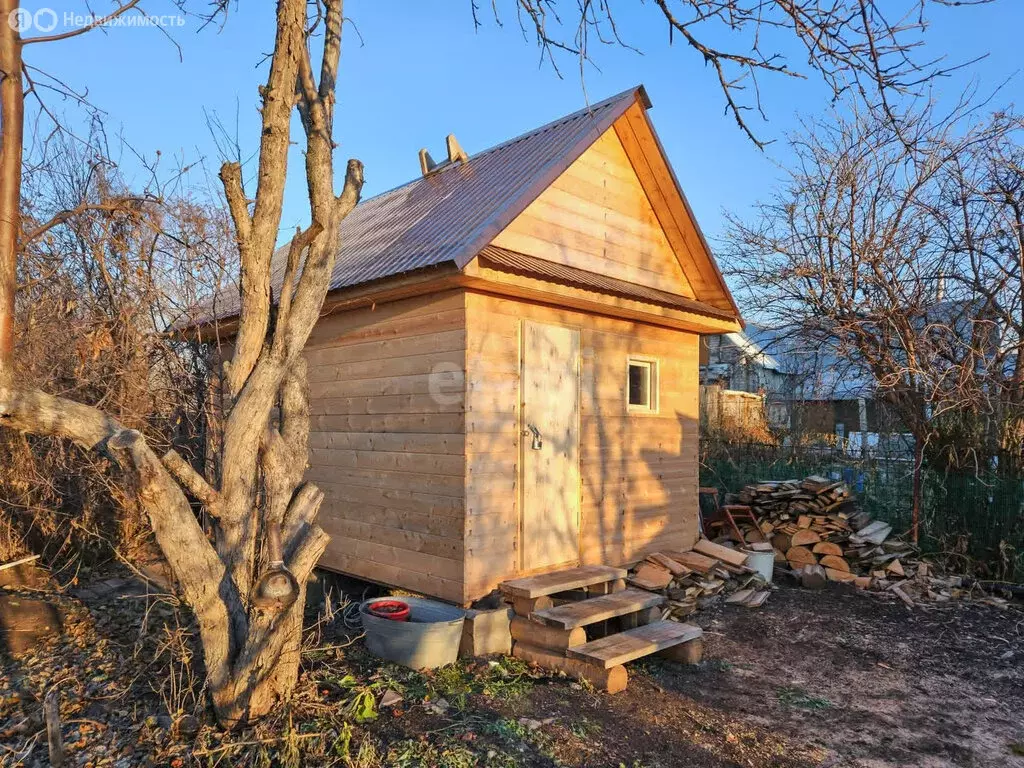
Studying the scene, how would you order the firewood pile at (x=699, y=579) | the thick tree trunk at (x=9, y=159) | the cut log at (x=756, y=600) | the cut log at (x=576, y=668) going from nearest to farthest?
the thick tree trunk at (x=9, y=159) < the cut log at (x=576, y=668) < the firewood pile at (x=699, y=579) < the cut log at (x=756, y=600)

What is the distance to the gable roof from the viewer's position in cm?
661

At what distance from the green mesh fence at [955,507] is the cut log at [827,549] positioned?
1.23 m

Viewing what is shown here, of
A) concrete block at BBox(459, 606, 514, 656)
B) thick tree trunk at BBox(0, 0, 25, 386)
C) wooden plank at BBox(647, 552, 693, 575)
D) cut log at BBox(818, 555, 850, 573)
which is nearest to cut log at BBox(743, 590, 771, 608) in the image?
wooden plank at BBox(647, 552, 693, 575)

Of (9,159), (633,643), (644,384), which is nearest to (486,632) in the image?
(633,643)

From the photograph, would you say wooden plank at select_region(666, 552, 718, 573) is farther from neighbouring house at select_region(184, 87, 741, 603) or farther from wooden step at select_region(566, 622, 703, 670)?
wooden step at select_region(566, 622, 703, 670)

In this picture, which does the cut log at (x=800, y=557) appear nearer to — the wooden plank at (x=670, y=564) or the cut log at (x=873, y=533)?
the cut log at (x=873, y=533)

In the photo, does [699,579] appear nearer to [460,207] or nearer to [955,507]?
[955,507]

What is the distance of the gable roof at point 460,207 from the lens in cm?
661

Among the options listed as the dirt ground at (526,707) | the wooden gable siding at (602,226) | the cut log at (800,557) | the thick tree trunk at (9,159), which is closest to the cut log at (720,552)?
the cut log at (800,557)

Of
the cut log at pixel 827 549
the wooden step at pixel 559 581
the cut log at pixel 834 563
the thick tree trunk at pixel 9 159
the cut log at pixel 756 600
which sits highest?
the thick tree trunk at pixel 9 159

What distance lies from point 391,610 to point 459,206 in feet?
14.5

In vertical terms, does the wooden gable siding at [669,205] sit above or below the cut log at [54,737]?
above

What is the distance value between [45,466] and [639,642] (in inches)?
265

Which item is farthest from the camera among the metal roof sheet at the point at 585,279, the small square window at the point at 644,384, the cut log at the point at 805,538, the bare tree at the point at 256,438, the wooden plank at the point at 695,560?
the cut log at the point at 805,538
